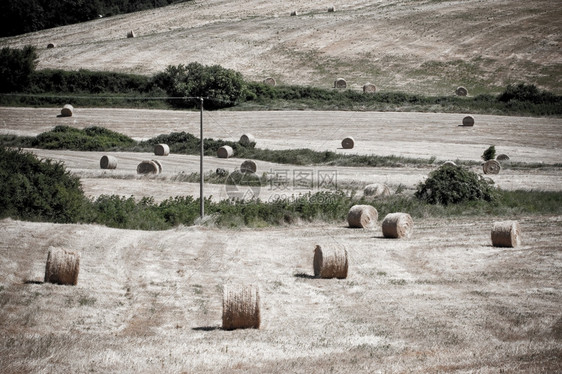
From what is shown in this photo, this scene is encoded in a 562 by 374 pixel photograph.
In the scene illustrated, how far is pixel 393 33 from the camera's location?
8500 cm

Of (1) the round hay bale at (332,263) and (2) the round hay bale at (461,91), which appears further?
(2) the round hay bale at (461,91)

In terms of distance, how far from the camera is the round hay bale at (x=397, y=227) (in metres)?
28.2

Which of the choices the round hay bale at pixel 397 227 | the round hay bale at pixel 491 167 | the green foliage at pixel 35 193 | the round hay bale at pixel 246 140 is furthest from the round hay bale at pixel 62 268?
the round hay bale at pixel 246 140

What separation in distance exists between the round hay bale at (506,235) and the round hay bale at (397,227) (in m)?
3.49

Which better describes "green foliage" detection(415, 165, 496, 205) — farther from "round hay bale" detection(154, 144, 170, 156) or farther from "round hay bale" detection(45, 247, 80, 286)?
"round hay bale" detection(154, 144, 170, 156)

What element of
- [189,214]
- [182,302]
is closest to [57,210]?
[189,214]

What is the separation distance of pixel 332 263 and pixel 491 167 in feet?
81.1

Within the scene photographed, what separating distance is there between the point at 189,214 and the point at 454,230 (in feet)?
36.0

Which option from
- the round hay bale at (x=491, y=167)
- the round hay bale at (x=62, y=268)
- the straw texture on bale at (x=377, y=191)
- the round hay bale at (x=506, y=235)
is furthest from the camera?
the round hay bale at (x=491, y=167)

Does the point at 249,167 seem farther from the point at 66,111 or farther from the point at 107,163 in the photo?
the point at 66,111

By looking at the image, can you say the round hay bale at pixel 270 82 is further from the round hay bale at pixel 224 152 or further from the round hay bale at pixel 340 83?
the round hay bale at pixel 224 152

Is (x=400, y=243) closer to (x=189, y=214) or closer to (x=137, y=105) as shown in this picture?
(x=189, y=214)

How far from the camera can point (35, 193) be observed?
94.4 ft

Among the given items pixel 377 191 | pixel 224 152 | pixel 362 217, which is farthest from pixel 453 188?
pixel 224 152
